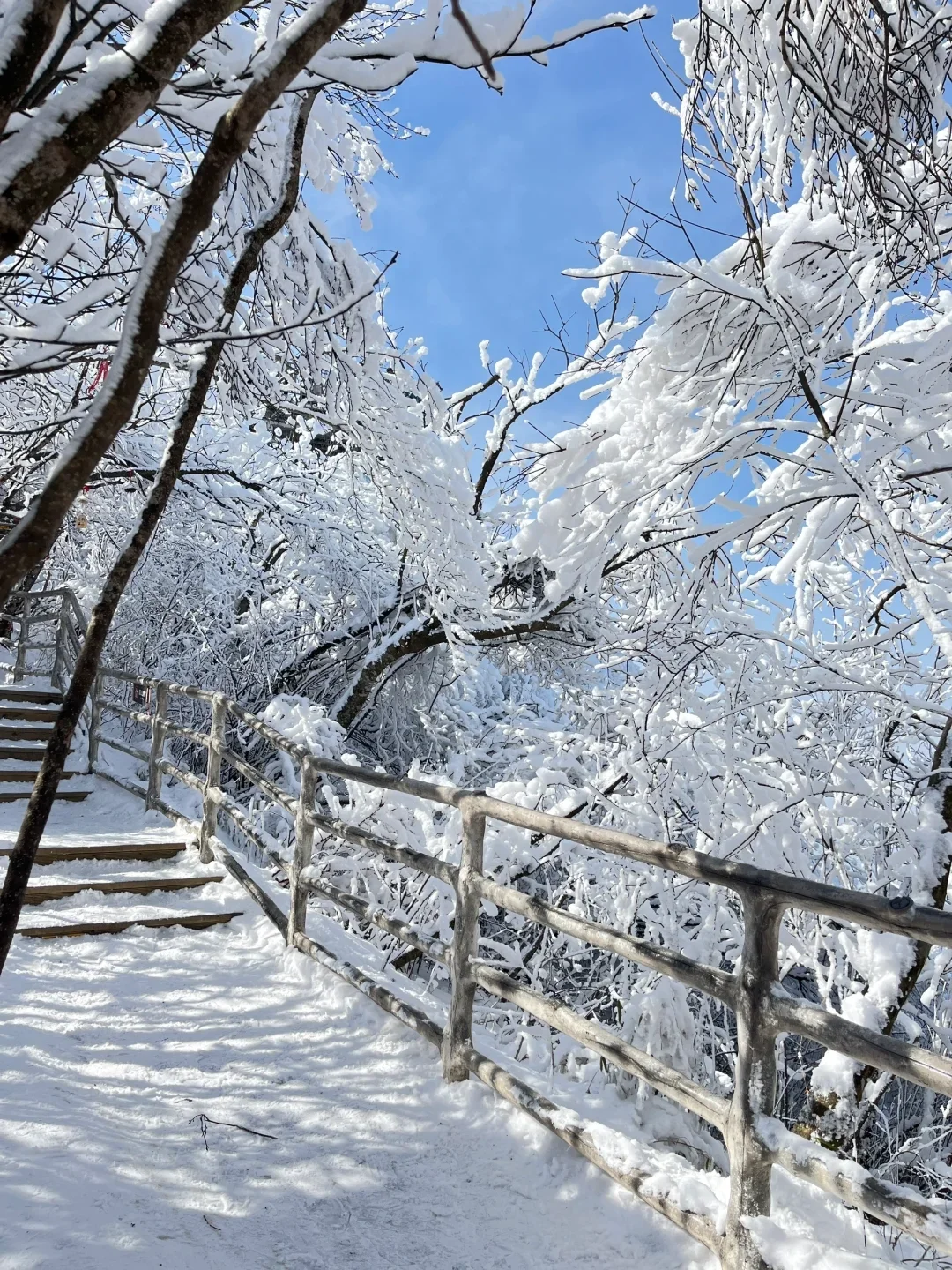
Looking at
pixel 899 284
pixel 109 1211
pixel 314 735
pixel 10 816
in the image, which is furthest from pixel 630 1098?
pixel 10 816

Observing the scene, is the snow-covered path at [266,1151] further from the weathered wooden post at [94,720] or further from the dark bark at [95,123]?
the weathered wooden post at [94,720]

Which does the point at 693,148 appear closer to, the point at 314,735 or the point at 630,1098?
the point at 630,1098

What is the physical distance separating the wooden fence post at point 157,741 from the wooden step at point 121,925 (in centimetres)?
242

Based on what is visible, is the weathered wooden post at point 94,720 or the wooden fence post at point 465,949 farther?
the weathered wooden post at point 94,720

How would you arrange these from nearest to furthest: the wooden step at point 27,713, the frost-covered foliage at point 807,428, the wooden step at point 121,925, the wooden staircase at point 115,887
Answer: the frost-covered foliage at point 807,428 < the wooden step at point 121,925 < the wooden staircase at point 115,887 < the wooden step at point 27,713

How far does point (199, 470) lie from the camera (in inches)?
407

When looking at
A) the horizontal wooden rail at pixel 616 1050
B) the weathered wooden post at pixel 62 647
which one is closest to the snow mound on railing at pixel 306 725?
the weathered wooden post at pixel 62 647

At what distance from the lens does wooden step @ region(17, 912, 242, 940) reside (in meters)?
5.19

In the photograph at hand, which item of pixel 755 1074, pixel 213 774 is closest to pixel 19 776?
pixel 213 774

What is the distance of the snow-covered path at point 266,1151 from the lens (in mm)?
2525

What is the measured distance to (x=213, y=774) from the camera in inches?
261

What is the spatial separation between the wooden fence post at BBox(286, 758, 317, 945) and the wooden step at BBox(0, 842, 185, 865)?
240cm

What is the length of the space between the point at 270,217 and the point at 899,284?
2.55 meters

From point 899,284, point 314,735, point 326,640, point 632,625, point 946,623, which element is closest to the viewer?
point 899,284
